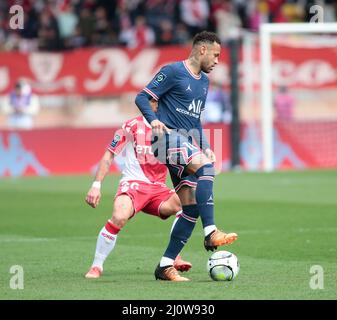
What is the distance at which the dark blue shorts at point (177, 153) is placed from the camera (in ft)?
29.7

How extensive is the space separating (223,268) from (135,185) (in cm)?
137

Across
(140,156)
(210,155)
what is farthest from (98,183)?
(210,155)

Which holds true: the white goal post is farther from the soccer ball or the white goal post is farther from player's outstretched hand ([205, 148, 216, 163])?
the soccer ball

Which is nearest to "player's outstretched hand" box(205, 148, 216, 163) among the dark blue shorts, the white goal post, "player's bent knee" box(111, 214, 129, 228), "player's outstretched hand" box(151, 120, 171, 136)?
the dark blue shorts

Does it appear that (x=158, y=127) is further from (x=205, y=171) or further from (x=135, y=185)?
(x=135, y=185)

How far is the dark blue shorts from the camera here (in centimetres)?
904

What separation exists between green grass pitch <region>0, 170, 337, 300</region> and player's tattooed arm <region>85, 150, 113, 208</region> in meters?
0.67

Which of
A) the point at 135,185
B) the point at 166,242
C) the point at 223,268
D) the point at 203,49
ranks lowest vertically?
the point at 166,242

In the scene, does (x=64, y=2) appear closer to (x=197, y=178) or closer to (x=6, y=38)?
(x=6, y=38)

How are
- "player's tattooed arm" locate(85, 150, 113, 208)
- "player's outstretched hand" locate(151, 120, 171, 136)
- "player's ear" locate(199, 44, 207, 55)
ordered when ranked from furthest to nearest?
"player's tattooed arm" locate(85, 150, 113, 208) → "player's ear" locate(199, 44, 207, 55) → "player's outstretched hand" locate(151, 120, 171, 136)

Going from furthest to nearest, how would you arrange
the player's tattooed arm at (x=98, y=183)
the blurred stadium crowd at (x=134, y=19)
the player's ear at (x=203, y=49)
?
the blurred stadium crowd at (x=134, y=19), the player's tattooed arm at (x=98, y=183), the player's ear at (x=203, y=49)

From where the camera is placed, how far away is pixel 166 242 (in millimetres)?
12164

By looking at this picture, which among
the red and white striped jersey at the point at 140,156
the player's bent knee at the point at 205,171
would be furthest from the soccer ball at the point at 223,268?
the red and white striped jersey at the point at 140,156

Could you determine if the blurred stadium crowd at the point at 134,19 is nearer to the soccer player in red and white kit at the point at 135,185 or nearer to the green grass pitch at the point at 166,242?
the green grass pitch at the point at 166,242
